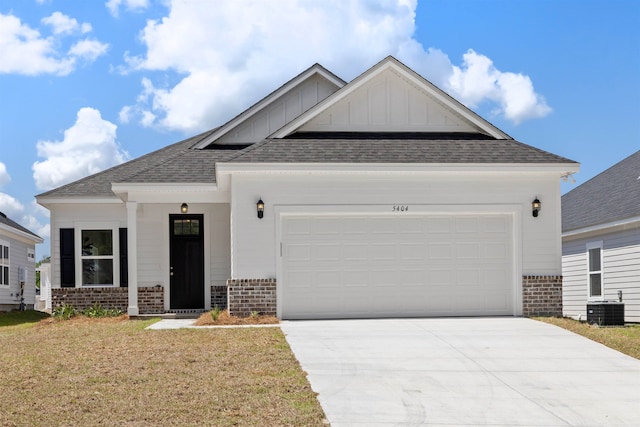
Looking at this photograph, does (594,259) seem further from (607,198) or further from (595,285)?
(607,198)

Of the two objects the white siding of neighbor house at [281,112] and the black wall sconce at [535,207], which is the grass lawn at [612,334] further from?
the white siding of neighbor house at [281,112]

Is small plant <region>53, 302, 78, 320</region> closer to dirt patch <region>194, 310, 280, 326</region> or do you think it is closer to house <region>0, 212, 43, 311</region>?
dirt patch <region>194, 310, 280, 326</region>

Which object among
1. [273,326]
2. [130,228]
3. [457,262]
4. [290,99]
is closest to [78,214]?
[130,228]

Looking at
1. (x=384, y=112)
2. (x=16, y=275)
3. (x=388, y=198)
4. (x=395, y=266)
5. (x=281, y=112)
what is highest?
(x=281, y=112)

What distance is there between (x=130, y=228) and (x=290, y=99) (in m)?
5.86

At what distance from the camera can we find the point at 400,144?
54.6ft

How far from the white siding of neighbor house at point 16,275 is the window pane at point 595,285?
68.0 feet

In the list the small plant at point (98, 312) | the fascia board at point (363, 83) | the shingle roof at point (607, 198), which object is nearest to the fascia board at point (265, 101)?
the fascia board at point (363, 83)

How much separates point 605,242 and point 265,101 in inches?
398

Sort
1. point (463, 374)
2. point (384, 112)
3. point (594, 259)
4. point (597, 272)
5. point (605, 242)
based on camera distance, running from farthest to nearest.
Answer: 1. point (594, 259)
2. point (597, 272)
3. point (605, 242)
4. point (384, 112)
5. point (463, 374)

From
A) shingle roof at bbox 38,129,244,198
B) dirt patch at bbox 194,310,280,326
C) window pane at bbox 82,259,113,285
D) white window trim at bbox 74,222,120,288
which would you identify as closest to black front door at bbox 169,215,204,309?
shingle roof at bbox 38,129,244,198

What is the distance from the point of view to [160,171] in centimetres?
1859

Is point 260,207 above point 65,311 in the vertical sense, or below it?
above

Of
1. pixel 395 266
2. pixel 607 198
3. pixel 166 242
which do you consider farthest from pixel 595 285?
pixel 166 242
